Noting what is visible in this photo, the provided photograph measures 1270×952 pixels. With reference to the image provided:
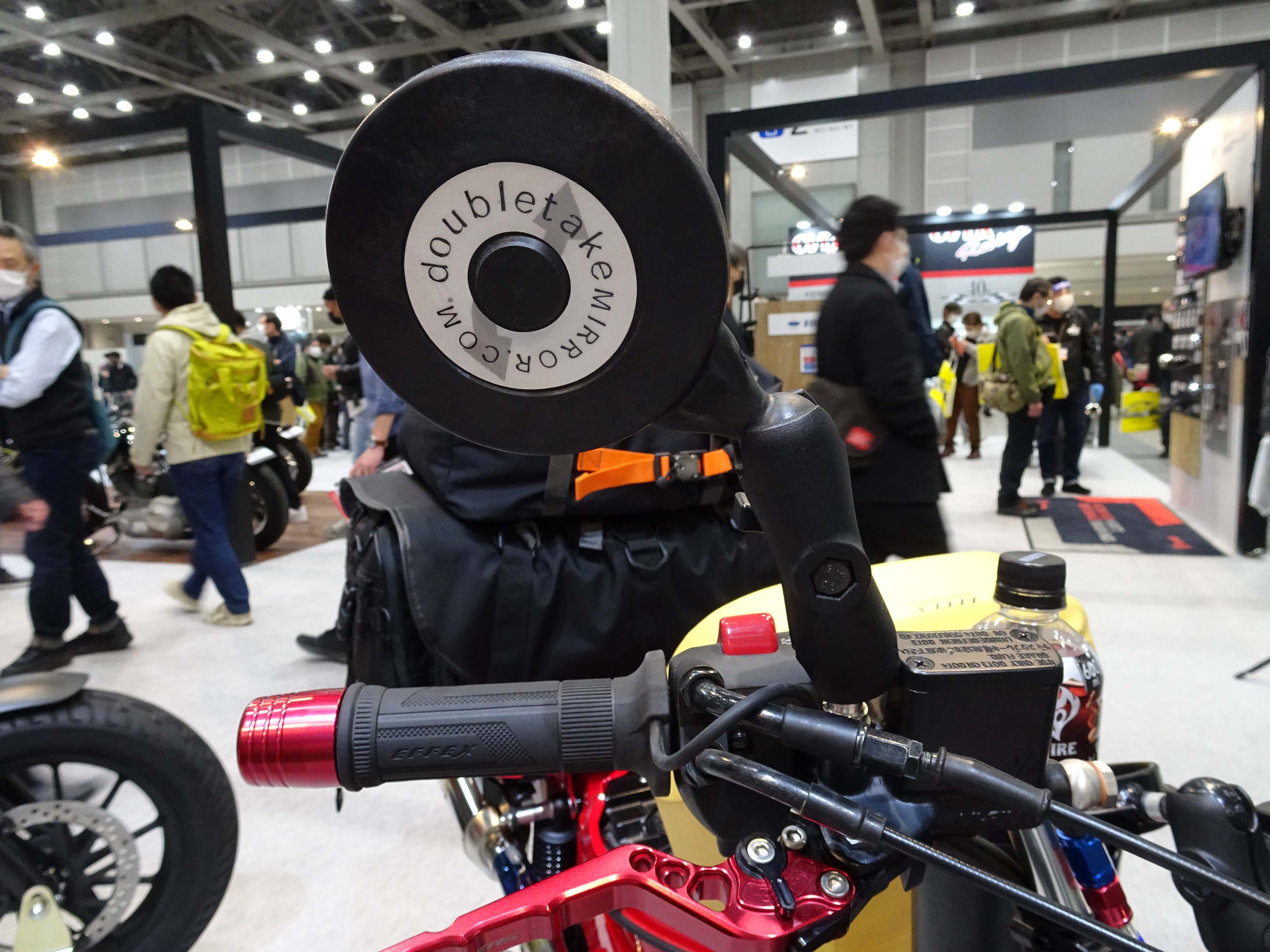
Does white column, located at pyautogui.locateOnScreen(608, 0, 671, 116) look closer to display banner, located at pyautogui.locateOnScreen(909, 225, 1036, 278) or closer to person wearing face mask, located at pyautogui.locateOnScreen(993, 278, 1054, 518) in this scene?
person wearing face mask, located at pyautogui.locateOnScreen(993, 278, 1054, 518)

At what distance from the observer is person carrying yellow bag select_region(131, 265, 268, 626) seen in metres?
2.87

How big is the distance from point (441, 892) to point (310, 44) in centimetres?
1023

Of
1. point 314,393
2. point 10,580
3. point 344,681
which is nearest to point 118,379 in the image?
point 314,393

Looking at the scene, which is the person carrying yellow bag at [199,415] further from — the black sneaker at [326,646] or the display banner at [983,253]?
the display banner at [983,253]

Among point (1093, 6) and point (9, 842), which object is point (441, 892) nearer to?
point (9, 842)

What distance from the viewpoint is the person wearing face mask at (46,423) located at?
92.7 inches

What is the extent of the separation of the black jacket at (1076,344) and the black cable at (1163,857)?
5.16 meters

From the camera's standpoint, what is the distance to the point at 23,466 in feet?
8.01

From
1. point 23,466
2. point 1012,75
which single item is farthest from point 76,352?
point 1012,75

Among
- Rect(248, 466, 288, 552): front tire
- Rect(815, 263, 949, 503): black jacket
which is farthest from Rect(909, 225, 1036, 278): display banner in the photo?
Rect(815, 263, 949, 503): black jacket

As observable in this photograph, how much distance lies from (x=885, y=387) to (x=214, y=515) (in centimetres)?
235

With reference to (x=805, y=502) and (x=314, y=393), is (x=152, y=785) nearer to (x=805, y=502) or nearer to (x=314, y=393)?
(x=805, y=502)

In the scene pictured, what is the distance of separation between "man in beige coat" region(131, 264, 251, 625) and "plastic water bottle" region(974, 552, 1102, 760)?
2880 mm

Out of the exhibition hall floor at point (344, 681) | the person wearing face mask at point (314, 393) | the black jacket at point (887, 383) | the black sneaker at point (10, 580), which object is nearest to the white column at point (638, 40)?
the black jacket at point (887, 383)
